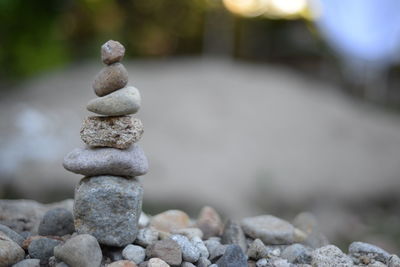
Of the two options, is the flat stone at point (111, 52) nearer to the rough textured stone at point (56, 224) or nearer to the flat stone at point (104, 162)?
the flat stone at point (104, 162)

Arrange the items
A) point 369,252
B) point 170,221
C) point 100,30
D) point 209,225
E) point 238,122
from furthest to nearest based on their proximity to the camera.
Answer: point 100,30 → point 238,122 → point 170,221 → point 209,225 → point 369,252

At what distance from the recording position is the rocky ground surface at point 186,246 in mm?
2408

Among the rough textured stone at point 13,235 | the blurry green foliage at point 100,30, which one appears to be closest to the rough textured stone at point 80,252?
the rough textured stone at point 13,235

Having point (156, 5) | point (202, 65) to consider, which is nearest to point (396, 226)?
point (202, 65)

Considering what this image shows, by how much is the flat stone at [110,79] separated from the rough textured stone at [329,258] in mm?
1334

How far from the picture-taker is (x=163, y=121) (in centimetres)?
946

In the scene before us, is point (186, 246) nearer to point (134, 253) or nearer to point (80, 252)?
point (134, 253)

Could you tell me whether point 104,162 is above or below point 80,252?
above

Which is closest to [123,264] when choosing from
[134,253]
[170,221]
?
[134,253]

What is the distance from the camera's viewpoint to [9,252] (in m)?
2.39

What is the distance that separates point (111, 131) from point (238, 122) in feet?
24.1

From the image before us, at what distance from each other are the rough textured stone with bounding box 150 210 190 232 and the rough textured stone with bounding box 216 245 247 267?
0.69 meters

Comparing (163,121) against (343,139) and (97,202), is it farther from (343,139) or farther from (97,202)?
(97,202)

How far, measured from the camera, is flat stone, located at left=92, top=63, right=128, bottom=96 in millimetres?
2609
